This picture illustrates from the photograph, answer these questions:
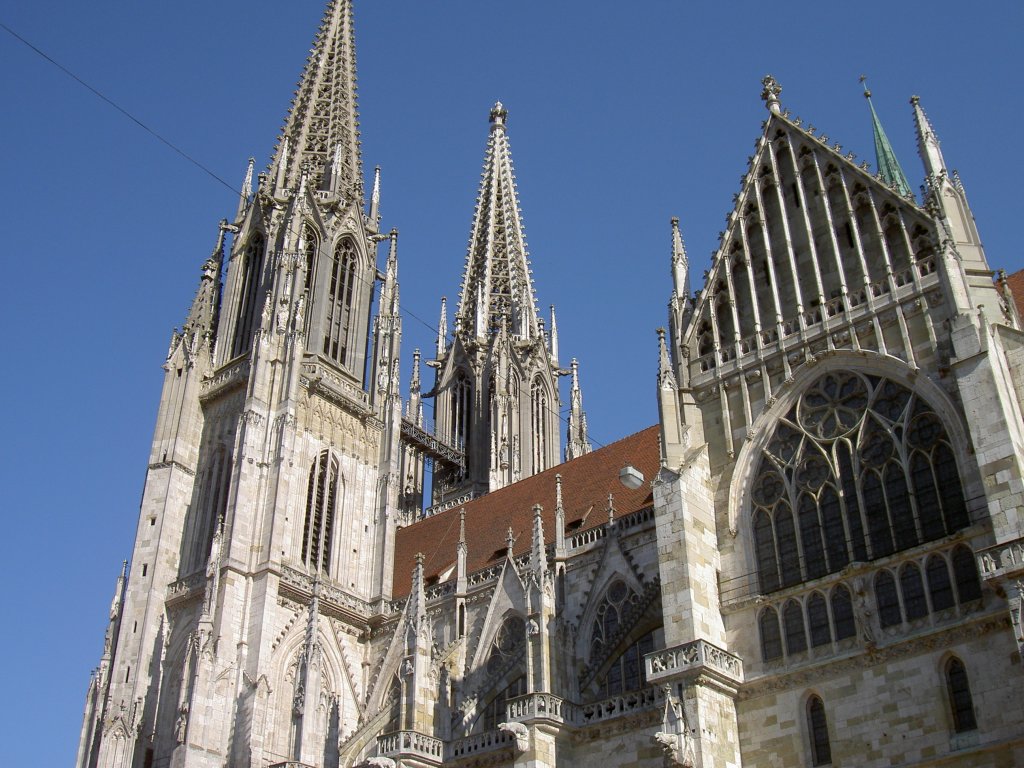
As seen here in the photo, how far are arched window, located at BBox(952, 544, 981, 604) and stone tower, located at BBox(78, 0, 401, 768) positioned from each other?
14.2 m

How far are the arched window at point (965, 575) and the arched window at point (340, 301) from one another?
844 inches

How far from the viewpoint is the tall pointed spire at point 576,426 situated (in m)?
42.6

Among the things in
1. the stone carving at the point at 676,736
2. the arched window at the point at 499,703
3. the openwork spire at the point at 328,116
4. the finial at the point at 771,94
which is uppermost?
the openwork spire at the point at 328,116

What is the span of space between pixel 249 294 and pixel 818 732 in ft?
77.4

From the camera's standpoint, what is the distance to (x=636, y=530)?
24672mm

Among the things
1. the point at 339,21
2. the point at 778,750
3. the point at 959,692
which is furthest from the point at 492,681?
the point at 339,21

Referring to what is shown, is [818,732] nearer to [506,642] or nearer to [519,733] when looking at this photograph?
[519,733]

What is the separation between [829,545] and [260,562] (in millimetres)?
14958

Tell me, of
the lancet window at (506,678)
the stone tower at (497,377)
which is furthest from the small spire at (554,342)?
the lancet window at (506,678)

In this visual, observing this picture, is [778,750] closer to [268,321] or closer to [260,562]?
[260,562]

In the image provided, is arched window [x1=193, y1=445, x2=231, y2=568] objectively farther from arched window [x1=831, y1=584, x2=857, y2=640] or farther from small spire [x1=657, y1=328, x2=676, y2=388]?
arched window [x1=831, y1=584, x2=857, y2=640]

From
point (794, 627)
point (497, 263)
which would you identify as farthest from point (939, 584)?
point (497, 263)

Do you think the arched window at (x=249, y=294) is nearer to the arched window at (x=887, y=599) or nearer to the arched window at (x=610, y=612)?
the arched window at (x=610, y=612)

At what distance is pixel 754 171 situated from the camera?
22984mm
